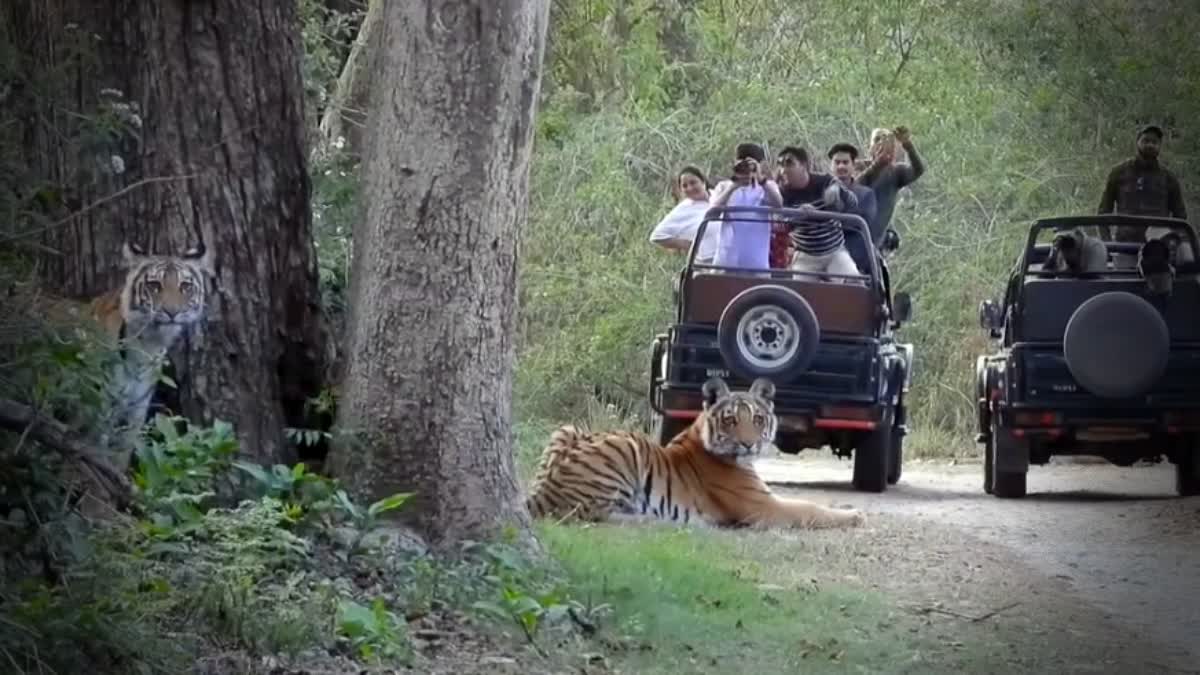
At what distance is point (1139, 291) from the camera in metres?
15.8

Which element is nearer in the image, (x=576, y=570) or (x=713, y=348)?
(x=576, y=570)

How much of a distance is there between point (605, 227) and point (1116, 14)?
6.49 m

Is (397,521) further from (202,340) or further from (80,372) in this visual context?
(80,372)

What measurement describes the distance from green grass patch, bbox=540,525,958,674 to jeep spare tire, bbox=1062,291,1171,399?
5.16 meters

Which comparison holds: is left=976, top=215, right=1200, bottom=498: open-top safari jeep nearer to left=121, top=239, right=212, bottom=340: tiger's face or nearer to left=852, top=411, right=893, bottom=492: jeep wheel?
left=852, top=411, right=893, bottom=492: jeep wheel

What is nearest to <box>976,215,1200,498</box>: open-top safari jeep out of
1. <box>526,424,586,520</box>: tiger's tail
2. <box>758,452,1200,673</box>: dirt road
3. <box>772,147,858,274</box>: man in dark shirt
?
<box>758,452,1200,673</box>: dirt road

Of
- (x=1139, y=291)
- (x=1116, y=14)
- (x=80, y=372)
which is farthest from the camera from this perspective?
(x=1116, y=14)

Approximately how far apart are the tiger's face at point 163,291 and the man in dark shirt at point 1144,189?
10950 mm

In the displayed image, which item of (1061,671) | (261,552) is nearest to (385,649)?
(261,552)

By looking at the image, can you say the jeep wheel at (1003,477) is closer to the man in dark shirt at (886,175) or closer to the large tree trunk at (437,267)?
the man in dark shirt at (886,175)

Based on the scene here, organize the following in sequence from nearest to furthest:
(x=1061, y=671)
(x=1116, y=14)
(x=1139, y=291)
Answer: (x=1061, y=671)
(x=1139, y=291)
(x=1116, y=14)

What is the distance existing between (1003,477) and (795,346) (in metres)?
1.97

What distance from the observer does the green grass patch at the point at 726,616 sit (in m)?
8.38

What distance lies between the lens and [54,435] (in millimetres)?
5871
